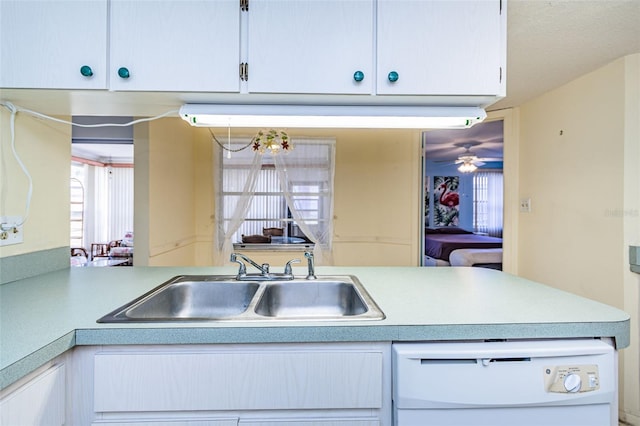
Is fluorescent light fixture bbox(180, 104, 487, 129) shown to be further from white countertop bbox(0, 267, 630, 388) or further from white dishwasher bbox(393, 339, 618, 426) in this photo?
white dishwasher bbox(393, 339, 618, 426)

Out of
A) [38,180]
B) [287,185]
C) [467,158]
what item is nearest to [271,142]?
[287,185]

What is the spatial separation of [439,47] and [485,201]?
688 centimetres

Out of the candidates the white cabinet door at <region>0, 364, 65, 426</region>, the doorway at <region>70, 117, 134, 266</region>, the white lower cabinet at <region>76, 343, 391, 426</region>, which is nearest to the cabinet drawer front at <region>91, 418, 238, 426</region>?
the white lower cabinet at <region>76, 343, 391, 426</region>

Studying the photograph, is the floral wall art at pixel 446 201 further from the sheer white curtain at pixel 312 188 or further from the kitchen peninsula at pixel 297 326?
the kitchen peninsula at pixel 297 326

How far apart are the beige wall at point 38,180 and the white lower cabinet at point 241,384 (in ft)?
2.77

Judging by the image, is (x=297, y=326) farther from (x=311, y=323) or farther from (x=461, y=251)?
(x=461, y=251)

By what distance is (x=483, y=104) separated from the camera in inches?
47.3

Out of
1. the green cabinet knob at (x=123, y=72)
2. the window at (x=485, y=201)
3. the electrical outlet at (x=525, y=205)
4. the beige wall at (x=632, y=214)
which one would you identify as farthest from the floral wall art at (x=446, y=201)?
the green cabinet knob at (x=123, y=72)

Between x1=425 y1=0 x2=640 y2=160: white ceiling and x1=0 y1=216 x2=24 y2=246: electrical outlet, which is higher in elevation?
x1=425 y1=0 x2=640 y2=160: white ceiling

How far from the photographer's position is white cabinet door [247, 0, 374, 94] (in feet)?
3.49

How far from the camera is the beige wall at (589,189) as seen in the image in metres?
1.69

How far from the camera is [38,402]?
28.7 inches

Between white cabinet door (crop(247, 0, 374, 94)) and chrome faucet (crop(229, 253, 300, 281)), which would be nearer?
white cabinet door (crop(247, 0, 374, 94))

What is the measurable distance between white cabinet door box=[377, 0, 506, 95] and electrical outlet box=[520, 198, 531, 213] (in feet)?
Result: 5.44
